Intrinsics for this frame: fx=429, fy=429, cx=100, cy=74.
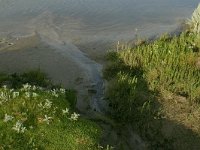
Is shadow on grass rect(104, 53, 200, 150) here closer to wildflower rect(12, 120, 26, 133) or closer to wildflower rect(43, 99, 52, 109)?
wildflower rect(43, 99, 52, 109)

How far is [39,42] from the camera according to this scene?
611 inches

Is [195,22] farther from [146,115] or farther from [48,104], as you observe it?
[48,104]

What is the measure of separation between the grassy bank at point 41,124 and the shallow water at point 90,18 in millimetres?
7820

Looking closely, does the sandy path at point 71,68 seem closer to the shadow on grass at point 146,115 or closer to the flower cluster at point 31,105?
the shadow on grass at point 146,115

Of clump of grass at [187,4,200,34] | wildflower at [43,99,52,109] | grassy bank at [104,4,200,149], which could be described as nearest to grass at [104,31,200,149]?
grassy bank at [104,4,200,149]

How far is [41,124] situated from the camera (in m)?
7.91

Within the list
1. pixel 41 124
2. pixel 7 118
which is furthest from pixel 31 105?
pixel 7 118

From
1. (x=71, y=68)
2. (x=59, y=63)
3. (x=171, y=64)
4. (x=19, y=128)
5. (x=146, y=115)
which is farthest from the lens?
(x=59, y=63)

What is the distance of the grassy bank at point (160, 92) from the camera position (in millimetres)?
10117

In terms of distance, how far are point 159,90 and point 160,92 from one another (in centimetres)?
9

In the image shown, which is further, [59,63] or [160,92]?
[59,63]

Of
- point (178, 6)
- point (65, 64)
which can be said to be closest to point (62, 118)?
point (65, 64)

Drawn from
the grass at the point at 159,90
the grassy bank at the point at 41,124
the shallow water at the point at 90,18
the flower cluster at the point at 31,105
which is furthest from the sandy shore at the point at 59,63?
the grassy bank at the point at 41,124

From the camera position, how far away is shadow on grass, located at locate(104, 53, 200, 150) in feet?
32.5
